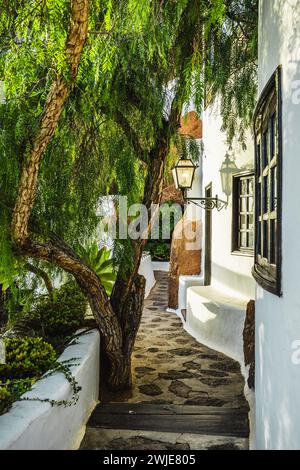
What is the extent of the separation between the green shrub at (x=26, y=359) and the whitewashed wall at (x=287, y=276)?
2.31 meters

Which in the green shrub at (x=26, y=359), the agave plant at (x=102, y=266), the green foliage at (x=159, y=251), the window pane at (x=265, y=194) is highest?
the window pane at (x=265, y=194)

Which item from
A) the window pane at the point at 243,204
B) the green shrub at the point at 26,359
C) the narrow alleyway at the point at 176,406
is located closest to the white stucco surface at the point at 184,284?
the narrow alleyway at the point at 176,406

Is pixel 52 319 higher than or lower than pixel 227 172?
lower

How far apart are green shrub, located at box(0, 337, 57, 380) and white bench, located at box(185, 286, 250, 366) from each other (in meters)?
3.27

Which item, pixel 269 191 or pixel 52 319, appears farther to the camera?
pixel 52 319

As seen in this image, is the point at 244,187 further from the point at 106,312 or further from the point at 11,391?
the point at 11,391

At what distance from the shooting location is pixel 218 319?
715cm

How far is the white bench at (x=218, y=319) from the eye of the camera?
666 cm

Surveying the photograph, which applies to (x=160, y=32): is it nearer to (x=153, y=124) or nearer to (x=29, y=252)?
(x=153, y=124)

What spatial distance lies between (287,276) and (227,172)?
18.4ft

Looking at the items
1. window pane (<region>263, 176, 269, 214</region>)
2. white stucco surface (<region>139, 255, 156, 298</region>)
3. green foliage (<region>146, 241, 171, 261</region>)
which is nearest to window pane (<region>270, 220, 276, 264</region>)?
window pane (<region>263, 176, 269, 214</region>)

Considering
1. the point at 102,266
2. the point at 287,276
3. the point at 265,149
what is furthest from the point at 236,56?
the point at 102,266

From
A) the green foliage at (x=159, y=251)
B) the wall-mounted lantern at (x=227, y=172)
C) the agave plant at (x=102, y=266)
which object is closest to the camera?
the agave plant at (x=102, y=266)

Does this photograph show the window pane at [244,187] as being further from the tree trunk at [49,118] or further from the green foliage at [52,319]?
the tree trunk at [49,118]
